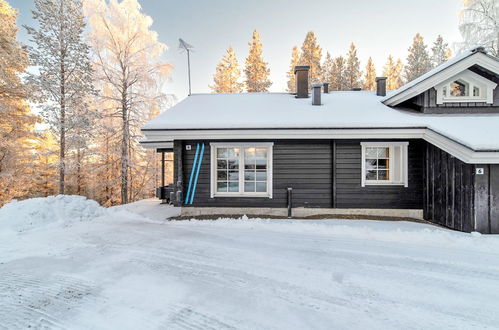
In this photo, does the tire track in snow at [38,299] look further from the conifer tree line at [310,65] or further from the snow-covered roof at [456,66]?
the conifer tree line at [310,65]

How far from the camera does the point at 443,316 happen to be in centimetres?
267

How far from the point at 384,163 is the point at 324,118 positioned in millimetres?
2628

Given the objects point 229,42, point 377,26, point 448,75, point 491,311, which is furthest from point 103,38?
point 377,26

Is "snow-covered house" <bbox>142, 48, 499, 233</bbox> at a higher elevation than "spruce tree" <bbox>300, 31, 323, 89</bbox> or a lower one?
lower

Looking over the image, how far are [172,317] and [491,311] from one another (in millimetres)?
3819

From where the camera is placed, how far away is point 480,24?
13.0m

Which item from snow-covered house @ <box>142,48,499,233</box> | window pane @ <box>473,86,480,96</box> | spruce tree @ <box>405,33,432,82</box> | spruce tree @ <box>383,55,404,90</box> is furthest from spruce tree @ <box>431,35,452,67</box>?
snow-covered house @ <box>142,48,499,233</box>

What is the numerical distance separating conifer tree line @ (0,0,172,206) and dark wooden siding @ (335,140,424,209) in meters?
10.9

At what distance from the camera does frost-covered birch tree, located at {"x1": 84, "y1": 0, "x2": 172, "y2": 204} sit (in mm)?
12906

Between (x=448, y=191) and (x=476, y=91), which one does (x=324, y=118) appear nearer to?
(x=448, y=191)

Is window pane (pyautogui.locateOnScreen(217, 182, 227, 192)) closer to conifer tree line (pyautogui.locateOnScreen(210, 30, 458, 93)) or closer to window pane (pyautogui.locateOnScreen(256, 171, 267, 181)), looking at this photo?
window pane (pyautogui.locateOnScreen(256, 171, 267, 181))

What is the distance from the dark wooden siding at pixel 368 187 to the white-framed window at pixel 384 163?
0.55 feet

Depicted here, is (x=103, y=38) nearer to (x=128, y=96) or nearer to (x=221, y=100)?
(x=128, y=96)

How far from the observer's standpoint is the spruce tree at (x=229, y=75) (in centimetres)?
2362
